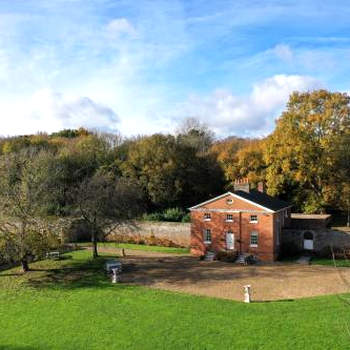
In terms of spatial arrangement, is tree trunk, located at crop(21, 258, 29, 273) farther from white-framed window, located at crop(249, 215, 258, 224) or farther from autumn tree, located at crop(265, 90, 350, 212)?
autumn tree, located at crop(265, 90, 350, 212)

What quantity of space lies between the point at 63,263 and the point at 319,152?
26.7 m

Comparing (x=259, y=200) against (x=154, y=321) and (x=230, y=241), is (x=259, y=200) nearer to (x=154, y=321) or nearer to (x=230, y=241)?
(x=230, y=241)

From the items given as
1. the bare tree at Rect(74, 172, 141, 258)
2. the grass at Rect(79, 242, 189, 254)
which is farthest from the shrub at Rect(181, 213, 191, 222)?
the bare tree at Rect(74, 172, 141, 258)

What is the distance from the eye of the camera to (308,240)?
119 ft

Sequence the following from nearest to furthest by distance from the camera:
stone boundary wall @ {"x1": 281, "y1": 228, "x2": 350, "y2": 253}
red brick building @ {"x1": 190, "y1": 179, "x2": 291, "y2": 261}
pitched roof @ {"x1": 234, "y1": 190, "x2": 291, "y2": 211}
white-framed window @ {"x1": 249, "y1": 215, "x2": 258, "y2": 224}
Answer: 1. stone boundary wall @ {"x1": 281, "y1": 228, "x2": 350, "y2": 253}
2. red brick building @ {"x1": 190, "y1": 179, "x2": 291, "y2": 261}
3. white-framed window @ {"x1": 249, "y1": 215, "x2": 258, "y2": 224}
4. pitched roof @ {"x1": 234, "y1": 190, "x2": 291, "y2": 211}

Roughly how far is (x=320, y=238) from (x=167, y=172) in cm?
1939

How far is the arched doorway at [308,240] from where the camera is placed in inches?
1426

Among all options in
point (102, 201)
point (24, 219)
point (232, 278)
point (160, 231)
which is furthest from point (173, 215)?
point (24, 219)

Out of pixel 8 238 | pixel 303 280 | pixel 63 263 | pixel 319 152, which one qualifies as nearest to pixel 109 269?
pixel 63 263

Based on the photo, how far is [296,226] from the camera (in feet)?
141

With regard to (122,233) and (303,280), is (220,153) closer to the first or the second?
(122,233)

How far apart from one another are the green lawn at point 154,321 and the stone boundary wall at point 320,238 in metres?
11.6

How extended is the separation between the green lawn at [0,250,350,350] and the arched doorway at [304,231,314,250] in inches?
483

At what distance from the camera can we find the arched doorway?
36.2 metres
